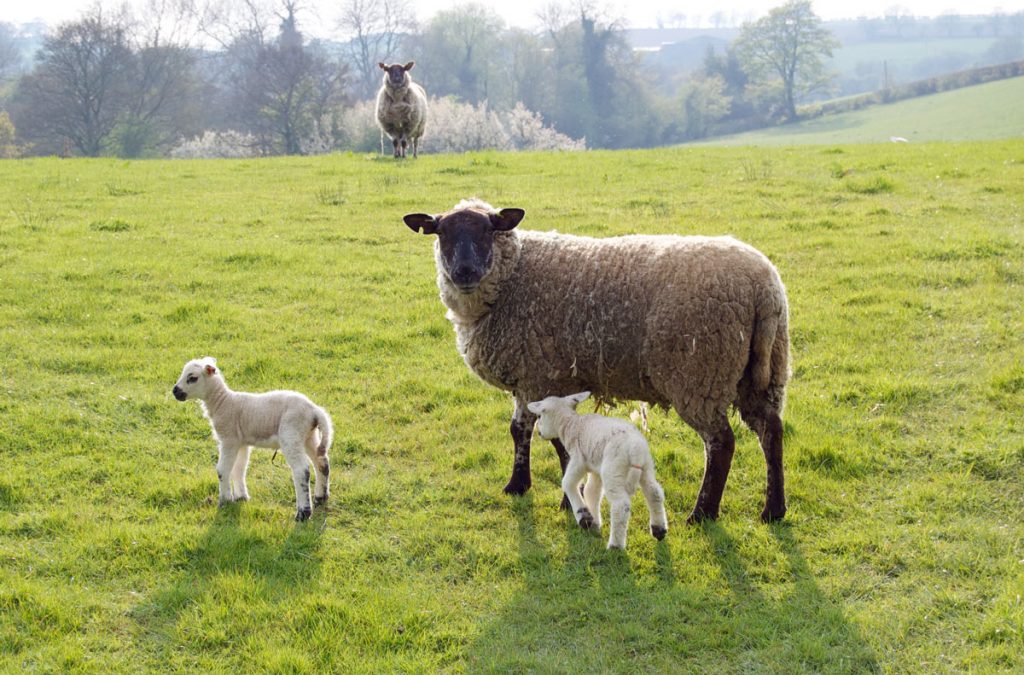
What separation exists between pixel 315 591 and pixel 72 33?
183ft

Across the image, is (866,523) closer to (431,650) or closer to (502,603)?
(502,603)

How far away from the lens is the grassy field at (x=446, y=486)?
5129 millimetres

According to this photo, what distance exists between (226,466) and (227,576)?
3.58 feet

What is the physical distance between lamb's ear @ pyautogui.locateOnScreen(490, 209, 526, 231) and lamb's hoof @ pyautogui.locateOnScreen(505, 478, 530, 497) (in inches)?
79.7

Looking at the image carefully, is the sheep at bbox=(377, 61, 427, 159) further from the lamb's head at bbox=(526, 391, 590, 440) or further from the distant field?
the distant field

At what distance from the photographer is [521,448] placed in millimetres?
6898

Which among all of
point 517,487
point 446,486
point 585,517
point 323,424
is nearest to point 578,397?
point 585,517

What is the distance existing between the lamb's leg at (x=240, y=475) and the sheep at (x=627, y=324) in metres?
1.92

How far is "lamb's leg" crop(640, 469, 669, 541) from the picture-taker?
18.8 feet

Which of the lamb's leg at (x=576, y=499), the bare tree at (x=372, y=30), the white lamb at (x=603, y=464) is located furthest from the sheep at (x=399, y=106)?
the bare tree at (x=372, y=30)

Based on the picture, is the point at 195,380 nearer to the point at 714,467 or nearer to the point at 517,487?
the point at 517,487

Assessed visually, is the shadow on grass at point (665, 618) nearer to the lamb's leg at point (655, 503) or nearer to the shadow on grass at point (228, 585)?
the lamb's leg at point (655, 503)

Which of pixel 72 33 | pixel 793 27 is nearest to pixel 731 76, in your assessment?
pixel 793 27

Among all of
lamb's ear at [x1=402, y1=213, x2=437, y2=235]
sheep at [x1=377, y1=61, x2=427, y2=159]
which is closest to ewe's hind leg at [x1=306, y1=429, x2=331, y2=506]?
lamb's ear at [x1=402, y1=213, x2=437, y2=235]
